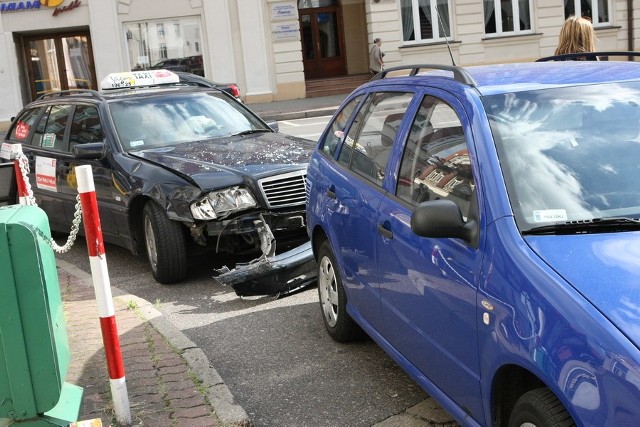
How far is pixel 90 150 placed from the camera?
795 cm

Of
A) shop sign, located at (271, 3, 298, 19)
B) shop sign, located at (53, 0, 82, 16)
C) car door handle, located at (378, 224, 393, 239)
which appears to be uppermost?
shop sign, located at (53, 0, 82, 16)

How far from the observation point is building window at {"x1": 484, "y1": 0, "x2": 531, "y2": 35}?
2931 cm

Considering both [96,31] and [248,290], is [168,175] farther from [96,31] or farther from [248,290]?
[96,31]

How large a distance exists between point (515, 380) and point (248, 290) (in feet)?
12.5

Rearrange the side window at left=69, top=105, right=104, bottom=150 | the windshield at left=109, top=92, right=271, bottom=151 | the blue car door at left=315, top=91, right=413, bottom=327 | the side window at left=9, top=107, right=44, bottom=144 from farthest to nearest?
1. the side window at left=9, top=107, right=44, bottom=144
2. the side window at left=69, top=105, right=104, bottom=150
3. the windshield at left=109, top=92, right=271, bottom=151
4. the blue car door at left=315, top=91, right=413, bottom=327

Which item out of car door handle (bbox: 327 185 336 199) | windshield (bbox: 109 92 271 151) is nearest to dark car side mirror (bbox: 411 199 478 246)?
car door handle (bbox: 327 185 336 199)

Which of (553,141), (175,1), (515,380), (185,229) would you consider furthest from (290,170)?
(175,1)

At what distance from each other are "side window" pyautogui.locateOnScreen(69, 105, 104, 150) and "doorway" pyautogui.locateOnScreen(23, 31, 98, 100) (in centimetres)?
1973

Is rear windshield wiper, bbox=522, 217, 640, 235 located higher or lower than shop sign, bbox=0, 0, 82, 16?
lower

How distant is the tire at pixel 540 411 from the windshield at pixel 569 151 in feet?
2.14

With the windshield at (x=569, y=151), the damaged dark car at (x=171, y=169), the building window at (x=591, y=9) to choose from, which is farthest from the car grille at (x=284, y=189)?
the building window at (x=591, y=9)

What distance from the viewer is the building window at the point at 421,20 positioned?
28797 millimetres

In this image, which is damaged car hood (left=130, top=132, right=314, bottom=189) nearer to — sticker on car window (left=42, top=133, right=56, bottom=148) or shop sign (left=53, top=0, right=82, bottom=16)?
sticker on car window (left=42, top=133, right=56, bottom=148)

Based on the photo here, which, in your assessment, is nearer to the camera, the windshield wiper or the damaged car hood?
the damaged car hood
